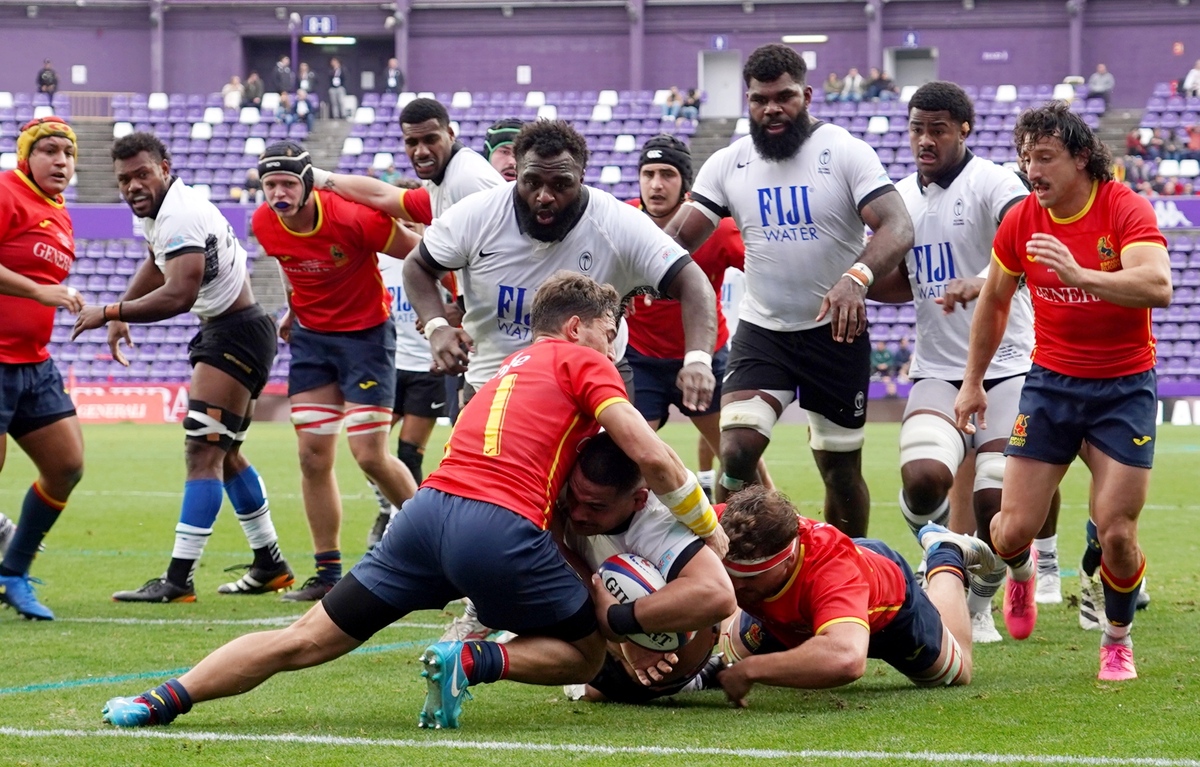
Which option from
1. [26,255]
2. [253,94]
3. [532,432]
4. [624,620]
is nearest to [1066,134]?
[532,432]

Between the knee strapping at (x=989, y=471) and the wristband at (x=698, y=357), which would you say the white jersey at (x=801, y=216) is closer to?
the knee strapping at (x=989, y=471)

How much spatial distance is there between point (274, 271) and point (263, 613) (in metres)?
27.2

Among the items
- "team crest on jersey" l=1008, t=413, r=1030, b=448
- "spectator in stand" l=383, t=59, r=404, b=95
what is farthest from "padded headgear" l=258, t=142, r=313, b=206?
"spectator in stand" l=383, t=59, r=404, b=95

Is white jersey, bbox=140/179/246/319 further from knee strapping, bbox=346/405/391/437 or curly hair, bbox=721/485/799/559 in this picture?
curly hair, bbox=721/485/799/559

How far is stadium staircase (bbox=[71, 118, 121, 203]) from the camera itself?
37.3 meters

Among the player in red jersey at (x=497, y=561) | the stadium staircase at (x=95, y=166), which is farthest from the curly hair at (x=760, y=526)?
the stadium staircase at (x=95, y=166)

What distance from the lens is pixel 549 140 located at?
6316mm

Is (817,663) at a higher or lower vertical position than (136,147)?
lower

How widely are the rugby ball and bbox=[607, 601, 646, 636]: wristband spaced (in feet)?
0.19

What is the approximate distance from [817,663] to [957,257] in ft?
9.60

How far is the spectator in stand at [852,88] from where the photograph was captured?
37406 mm

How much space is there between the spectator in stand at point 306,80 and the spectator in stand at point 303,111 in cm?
75

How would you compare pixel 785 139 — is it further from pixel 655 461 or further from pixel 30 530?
pixel 30 530

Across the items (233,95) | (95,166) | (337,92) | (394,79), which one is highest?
(394,79)
